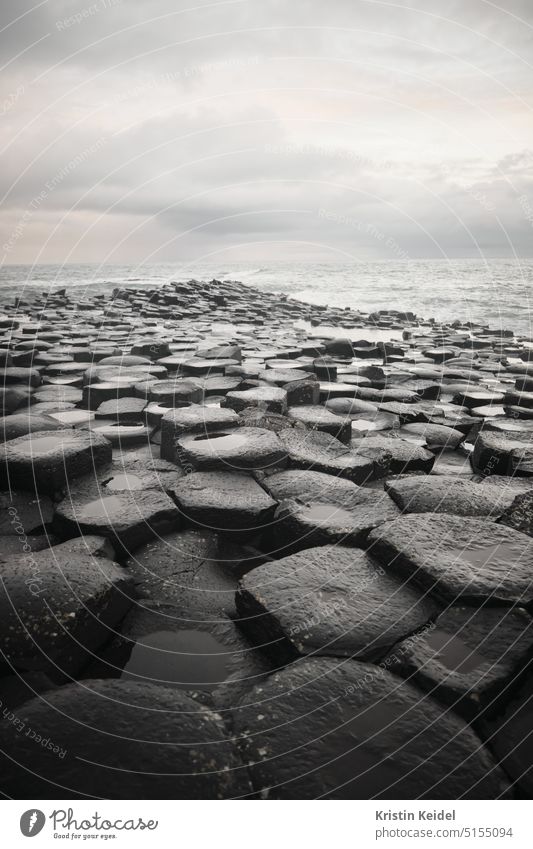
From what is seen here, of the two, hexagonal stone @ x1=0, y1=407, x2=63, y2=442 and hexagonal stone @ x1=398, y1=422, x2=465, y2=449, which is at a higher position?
hexagonal stone @ x1=0, y1=407, x2=63, y2=442

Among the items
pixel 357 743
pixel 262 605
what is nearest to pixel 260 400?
pixel 262 605

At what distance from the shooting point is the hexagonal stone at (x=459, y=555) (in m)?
1.49

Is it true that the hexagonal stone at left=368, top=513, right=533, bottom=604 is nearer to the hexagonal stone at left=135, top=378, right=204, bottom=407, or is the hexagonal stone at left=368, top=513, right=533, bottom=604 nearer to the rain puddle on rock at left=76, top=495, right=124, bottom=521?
the rain puddle on rock at left=76, top=495, right=124, bottom=521

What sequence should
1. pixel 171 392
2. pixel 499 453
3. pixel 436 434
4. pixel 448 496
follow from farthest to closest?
1. pixel 171 392
2. pixel 436 434
3. pixel 499 453
4. pixel 448 496

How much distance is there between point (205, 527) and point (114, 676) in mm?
726

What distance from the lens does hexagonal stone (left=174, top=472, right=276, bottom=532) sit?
1.96m

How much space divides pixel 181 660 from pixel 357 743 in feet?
1.87

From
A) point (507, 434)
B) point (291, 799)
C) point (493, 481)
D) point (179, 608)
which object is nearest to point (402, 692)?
point (291, 799)

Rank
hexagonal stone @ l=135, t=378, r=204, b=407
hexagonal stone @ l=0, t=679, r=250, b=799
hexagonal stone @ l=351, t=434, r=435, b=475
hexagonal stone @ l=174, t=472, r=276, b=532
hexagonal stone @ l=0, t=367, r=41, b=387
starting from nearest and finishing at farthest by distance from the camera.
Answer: hexagonal stone @ l=0, t=679, r=250, b=799, hexagonal stone @ l=174, t=472, r=276, b=532, hexagonal stone @ l=351, t=434, r=435, b=475, hexagonal stone @ l=135, t=378, r=204, b=407, hexagonal stone @ l=0, t=367, r=41, b=387

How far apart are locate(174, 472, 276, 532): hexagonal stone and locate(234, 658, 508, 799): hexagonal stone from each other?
0.77 metres

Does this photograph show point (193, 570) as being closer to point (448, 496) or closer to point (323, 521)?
point (323, 521)

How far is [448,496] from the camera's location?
213 centimetres

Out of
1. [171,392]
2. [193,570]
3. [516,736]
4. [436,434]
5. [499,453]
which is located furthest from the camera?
[171,392]

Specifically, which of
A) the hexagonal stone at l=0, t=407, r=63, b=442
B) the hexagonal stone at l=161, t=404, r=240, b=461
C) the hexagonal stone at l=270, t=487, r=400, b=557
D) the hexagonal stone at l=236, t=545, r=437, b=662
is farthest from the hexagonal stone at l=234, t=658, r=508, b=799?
the hexagonal stone at l=0, t=407, r=63, b=442
